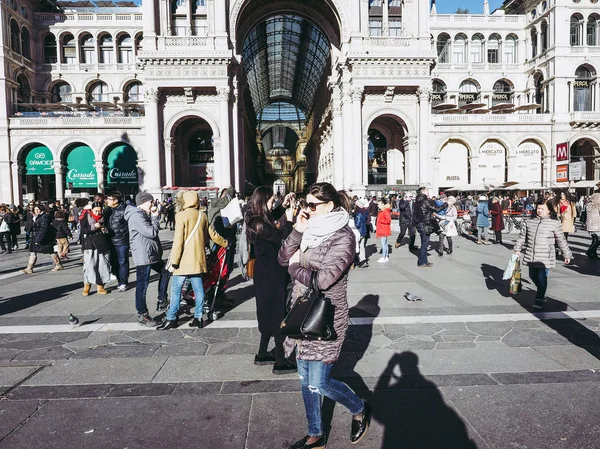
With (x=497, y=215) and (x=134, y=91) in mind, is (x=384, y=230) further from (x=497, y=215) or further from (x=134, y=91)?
(x=134, y=91)

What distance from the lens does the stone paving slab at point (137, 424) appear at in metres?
2.99

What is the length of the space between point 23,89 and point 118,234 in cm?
4125

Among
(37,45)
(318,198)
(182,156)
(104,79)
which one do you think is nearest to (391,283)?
(318,198)

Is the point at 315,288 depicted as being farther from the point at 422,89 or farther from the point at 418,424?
the point at 422,89

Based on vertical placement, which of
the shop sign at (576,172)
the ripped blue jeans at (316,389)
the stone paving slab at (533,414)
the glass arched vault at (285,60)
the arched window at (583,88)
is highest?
the glass arched vault at (285,60)

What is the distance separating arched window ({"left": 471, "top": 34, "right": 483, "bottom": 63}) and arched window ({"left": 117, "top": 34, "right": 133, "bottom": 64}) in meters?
35.4

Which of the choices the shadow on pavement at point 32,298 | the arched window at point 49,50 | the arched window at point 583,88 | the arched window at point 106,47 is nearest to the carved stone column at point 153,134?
the arched window at point 106,47

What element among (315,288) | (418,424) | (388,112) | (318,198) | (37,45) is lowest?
(418,424)

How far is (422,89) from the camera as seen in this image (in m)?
30.6

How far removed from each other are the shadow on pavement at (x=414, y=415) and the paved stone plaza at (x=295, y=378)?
→ 14 mm

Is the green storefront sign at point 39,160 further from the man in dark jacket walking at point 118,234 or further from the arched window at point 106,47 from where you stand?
the man in dark jacket walking at point 118,234

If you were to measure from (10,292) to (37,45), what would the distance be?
43.2 m

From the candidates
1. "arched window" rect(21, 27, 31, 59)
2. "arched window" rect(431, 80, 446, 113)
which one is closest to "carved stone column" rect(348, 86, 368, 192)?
"arched window" rect(431, 80, 446, 113)

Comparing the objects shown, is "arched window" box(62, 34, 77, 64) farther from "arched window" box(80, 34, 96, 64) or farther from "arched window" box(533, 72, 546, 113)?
"arched window" box(533, 72, 546, 113)
